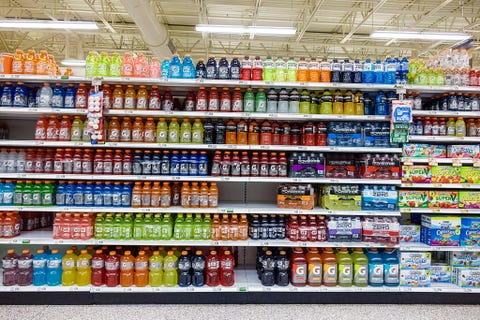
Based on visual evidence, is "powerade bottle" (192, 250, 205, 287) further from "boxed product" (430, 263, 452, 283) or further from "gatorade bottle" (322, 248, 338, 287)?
"boxed product" (430, 263, 452, 283)

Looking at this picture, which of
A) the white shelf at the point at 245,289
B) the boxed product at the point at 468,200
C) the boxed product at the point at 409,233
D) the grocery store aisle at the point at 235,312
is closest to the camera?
the grocery store aisle at the point at 235,312

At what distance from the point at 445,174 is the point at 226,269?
258cm

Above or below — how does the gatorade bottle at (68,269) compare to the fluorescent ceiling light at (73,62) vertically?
below

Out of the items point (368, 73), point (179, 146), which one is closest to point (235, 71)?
point (179, 146)

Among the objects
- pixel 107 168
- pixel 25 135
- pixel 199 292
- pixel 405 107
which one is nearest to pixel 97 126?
pixel 107 168

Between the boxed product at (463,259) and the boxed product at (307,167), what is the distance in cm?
170

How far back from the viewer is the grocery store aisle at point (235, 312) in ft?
9.80

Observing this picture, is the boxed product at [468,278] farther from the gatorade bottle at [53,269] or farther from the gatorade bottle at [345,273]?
the gatorade bottle at [53,269]

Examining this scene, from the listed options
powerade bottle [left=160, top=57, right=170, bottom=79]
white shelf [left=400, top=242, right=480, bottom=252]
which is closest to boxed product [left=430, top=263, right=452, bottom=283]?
white shelf [left=400, top=242, right=480, bottom=252]

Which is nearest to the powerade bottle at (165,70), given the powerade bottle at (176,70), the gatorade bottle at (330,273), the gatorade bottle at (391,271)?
the powerade bottle at (176,70)

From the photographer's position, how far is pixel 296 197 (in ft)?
11.4

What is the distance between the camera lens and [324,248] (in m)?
3.51

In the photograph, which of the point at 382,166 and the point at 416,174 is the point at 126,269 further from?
the point at 416,174

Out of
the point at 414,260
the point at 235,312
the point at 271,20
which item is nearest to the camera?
the point at 235,312
